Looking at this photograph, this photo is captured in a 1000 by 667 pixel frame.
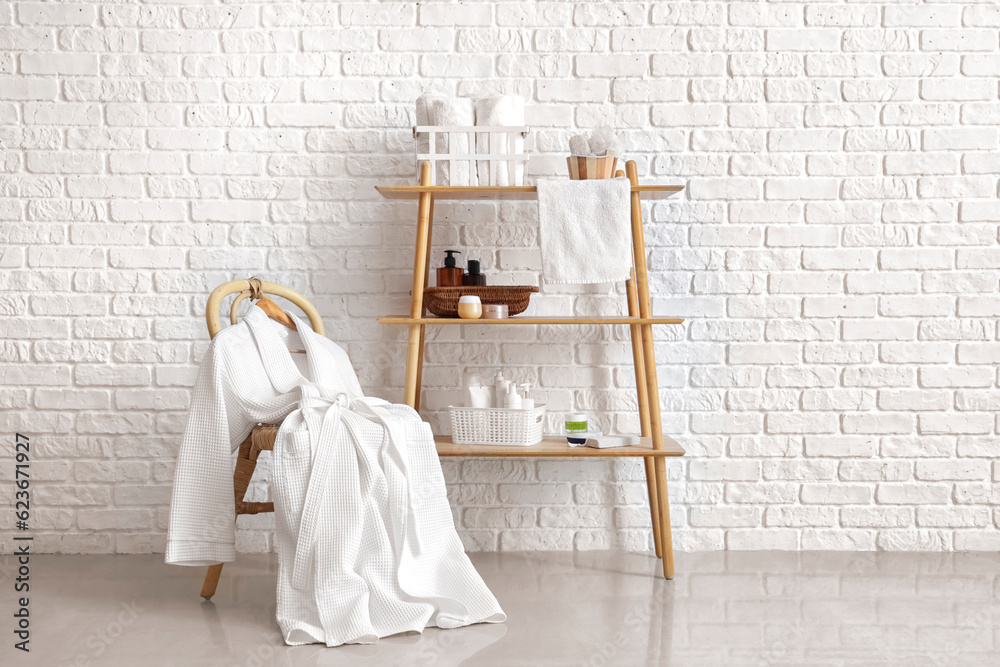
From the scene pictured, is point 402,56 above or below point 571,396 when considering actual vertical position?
above

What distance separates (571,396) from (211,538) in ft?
3.59

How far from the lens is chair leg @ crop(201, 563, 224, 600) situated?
190 centimetres

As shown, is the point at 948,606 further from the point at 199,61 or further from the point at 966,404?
the point at 199,61

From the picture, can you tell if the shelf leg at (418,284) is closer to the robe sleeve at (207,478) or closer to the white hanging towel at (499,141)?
the white hanging towel at (499,141)

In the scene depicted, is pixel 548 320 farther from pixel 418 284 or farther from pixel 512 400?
pixel 418 284

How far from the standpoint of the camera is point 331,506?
1.69 m

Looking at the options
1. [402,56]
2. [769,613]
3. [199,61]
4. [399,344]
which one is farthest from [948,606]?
[199,61]

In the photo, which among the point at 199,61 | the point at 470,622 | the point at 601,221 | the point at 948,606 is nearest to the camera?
the point at 470,622

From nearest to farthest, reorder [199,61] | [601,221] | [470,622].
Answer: [470,622] < [601,221] < [199,61]

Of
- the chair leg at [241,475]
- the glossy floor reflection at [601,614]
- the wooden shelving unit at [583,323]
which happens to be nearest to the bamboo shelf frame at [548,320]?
the wooden shelving unit at [583,323]

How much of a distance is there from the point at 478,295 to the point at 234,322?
2.16ft

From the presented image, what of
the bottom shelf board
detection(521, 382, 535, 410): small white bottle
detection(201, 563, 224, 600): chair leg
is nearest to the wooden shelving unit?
the bottom shelf board

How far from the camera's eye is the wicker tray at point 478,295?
6.77 ft

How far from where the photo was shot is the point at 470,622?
5.74ft
